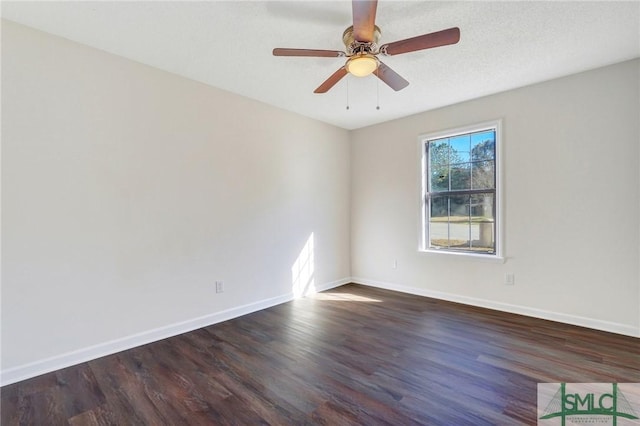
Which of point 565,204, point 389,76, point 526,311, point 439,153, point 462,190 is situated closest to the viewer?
point 389,76

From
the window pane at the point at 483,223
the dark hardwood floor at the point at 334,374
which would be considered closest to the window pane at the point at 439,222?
the window pane at the point at 483,223

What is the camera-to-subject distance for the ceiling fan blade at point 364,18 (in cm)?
157

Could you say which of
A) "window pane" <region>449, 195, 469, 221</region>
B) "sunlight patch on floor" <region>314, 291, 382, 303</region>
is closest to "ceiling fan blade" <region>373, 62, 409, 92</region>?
"window pane" <region>449, 195, 469, 221</region>

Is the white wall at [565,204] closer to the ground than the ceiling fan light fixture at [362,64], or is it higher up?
closer to the ground

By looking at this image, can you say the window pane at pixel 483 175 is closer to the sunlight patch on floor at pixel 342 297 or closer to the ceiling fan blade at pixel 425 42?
the sunlight patch on floor at pixel 342 297

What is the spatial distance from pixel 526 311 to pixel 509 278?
373mm

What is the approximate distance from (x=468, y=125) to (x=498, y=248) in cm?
151

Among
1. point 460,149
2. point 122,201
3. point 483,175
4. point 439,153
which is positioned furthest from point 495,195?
point 122,201

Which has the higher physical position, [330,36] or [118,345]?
[330,36]

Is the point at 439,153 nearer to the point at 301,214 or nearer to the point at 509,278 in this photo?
the point at 509,278

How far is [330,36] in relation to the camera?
2287 mm

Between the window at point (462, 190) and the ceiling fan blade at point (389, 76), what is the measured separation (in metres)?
1.72

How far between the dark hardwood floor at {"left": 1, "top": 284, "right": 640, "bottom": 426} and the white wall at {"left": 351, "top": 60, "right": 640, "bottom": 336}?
1.10 ft

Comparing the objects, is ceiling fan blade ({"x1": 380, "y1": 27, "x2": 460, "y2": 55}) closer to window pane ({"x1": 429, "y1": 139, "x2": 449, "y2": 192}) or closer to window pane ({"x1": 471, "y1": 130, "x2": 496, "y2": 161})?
window pane ({"x1": 471, "y1": 130, "x2": 496, "y2": 161})
